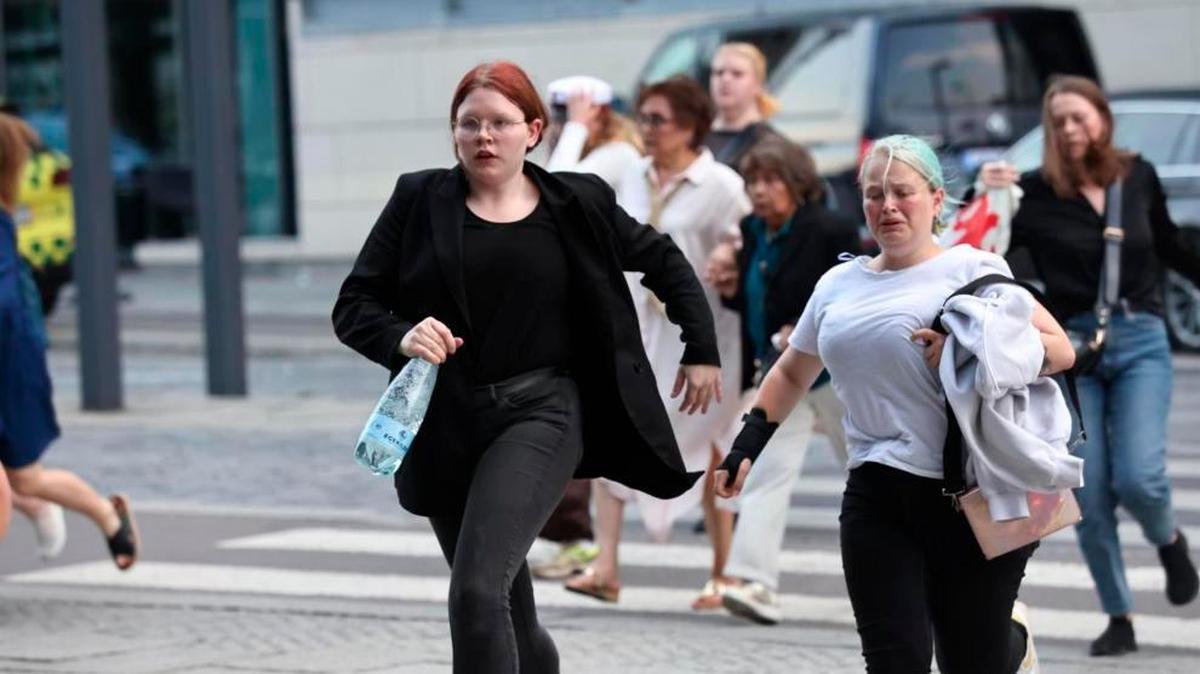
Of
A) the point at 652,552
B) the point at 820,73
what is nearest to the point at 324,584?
the point at 652,552

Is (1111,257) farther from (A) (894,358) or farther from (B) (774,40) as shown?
(B) (774,40)

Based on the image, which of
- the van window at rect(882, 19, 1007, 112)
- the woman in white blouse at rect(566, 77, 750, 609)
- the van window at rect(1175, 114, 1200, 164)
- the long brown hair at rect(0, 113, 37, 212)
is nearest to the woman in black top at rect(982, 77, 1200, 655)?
the woman in white blouse at rect(566, 77, 750, 609)

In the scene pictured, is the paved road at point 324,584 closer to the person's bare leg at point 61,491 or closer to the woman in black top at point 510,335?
the person's bare leg at point 61,491

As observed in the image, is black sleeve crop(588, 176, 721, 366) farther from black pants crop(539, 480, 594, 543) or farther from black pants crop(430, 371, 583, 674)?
black pants crop(539, 480, 594, 543)

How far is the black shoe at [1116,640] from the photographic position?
7.05 meters

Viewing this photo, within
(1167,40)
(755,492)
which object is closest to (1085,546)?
(755,492)

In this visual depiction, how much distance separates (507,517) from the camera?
5129 mm

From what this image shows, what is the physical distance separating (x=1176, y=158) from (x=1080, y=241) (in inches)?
341

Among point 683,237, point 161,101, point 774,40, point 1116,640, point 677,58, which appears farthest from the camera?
point 161,101

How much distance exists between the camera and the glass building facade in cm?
2817

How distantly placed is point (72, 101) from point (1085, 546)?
27.3 feet

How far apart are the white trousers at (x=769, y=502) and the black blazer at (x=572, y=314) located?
83.5 inches

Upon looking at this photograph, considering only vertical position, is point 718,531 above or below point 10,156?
below

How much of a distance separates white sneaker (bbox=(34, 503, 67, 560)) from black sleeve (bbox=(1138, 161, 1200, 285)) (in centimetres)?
386
